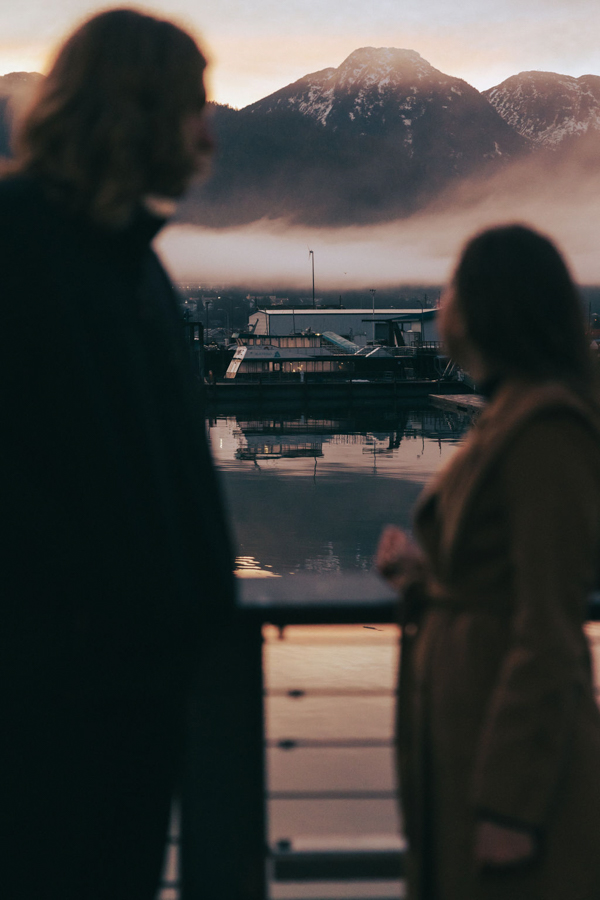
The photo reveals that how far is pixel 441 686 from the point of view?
1.14 m

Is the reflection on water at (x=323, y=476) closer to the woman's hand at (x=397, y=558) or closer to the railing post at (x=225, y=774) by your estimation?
the railing post at (x=225, y=774)

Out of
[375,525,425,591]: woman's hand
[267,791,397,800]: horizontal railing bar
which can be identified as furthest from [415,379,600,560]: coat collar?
[267,791,397,800]: horizontal railing bar

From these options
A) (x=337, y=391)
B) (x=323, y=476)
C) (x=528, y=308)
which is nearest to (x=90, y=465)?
(x=528, y=308)

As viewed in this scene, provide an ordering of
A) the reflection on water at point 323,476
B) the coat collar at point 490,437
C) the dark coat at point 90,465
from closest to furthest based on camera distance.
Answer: the dark coat at point 90,465
the coat collar at point 490,437
the reflection on water at point 323,476

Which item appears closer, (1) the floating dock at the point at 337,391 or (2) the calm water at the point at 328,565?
(2) the calm water at the point at 328,565

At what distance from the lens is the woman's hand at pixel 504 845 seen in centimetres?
102

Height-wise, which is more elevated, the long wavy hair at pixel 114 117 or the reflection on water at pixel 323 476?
the long wavy hair at pixel 114 117

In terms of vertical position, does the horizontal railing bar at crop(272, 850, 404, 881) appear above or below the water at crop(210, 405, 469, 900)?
above

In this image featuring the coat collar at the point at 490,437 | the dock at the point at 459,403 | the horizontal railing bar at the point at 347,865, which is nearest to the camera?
the coat collar at the point at 490,437

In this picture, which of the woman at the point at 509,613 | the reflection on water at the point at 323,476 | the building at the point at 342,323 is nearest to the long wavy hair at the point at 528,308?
the woman at the point at 509,613

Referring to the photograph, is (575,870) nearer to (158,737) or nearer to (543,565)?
(543,565)

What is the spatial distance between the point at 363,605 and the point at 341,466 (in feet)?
106

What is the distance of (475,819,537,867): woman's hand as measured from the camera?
3.35 ft

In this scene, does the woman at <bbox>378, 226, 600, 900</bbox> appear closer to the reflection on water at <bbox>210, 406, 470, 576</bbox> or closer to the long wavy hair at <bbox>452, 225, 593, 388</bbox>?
the long wavy hair at <bbox>452, 225, 593, 388</bbox>
